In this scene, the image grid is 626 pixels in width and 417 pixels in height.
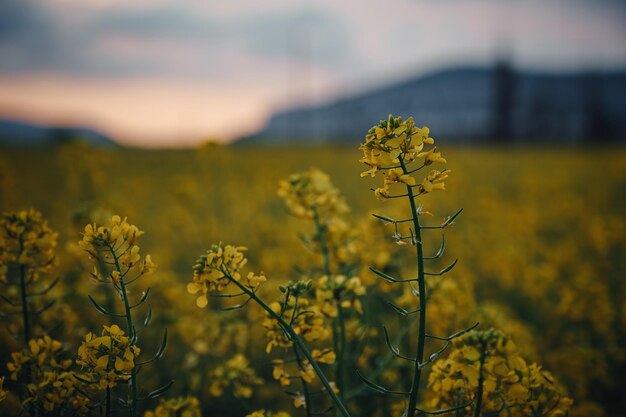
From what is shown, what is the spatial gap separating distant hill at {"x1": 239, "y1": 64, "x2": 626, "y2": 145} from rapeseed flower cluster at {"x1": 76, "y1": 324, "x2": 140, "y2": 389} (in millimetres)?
36438

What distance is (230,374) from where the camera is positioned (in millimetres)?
2156

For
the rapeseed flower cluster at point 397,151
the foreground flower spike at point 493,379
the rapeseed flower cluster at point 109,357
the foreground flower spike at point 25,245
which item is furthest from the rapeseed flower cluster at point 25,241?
the foreground flower spike at point 493,379

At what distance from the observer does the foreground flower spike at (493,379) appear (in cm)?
147

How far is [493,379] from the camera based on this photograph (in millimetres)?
1492

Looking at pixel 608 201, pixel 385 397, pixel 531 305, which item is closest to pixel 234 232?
pixel 531 305

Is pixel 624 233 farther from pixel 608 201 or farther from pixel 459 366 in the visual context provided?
pixel 608 201

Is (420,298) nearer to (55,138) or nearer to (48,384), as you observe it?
(48,384)

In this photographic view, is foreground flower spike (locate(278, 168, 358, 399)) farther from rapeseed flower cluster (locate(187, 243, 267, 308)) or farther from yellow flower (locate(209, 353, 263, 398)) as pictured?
rapeseed flower cluster (locate(187, 243, 267, 308))

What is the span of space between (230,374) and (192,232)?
4.74 m

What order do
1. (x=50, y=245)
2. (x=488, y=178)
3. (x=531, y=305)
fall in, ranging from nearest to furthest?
(x=50, y=245) < (x=531, y=305) < (x=488, y=178)

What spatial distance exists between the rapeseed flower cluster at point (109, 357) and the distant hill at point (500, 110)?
1435 inches

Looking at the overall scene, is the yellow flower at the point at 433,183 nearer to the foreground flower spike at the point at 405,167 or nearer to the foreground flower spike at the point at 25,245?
the foreground flower spike at the point at 405,167

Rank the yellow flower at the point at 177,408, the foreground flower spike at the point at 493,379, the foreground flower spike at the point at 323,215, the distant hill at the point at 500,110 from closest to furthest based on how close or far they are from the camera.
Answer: the foreground flower spike at the point at 493,379 → the yellow flower at the point at 177,408 → the foreground flower spike at the point at 323,215 → the distant hill at the point at 500,110

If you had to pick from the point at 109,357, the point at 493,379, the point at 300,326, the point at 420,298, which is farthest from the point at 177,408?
the point at 493,379
